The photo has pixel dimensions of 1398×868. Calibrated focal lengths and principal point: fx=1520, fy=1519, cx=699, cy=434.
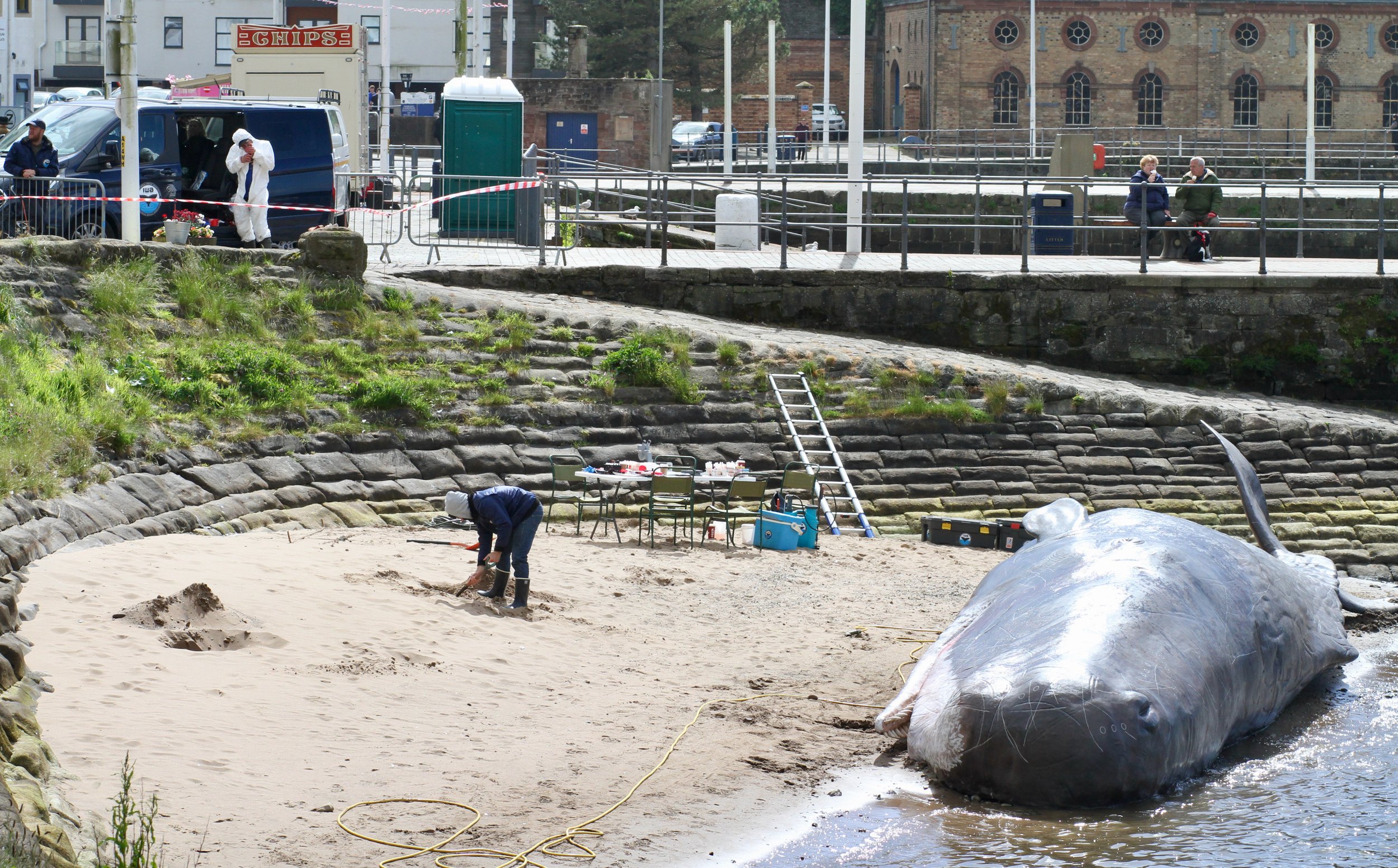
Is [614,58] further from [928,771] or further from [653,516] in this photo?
[928,771]

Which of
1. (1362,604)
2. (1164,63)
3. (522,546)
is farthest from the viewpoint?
(1164,63)

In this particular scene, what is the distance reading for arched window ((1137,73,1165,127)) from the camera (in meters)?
54.4

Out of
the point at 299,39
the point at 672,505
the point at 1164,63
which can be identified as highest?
the point at 1164,63

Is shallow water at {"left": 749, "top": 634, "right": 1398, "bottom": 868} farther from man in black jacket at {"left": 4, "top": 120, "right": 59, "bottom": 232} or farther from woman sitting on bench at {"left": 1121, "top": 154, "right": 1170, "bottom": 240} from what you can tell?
woman sitting on bench at {"left": 1121, "top": 154, "right": 1170, "bottom": 240}

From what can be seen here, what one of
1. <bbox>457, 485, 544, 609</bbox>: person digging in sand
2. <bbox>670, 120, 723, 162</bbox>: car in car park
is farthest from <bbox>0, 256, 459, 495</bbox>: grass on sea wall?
<bbox>670, 120, 723, 162</bbox>: car in car park

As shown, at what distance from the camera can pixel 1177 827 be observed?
8023mm

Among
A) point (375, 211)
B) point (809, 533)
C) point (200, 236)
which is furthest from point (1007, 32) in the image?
point (809, 533)

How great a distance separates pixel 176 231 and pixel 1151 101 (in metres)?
44.3

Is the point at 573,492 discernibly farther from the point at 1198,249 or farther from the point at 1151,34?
the point at 1151,34

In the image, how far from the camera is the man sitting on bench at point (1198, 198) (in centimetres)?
2277

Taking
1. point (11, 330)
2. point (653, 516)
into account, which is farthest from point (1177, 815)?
point (11, 330)

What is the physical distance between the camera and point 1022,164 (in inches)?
1464

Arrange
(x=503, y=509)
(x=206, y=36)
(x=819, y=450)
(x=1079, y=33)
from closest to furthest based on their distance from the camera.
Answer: (x=503, y=509), (x=819, y=450), (x=1079, y=33), (x=206, y=36)

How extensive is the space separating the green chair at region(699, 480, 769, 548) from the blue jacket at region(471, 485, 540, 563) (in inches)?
138
